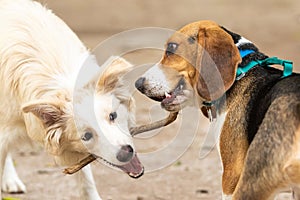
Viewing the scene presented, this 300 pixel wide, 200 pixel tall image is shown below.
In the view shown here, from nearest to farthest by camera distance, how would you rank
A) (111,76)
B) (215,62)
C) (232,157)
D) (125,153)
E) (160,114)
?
(232,157), (215,62), (125,153), (111,76), (160,114)

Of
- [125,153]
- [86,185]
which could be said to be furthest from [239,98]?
[86,185]

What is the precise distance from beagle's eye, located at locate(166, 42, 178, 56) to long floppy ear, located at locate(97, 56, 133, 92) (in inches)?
16.7

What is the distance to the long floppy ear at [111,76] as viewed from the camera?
568cm

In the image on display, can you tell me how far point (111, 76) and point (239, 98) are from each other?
971mm

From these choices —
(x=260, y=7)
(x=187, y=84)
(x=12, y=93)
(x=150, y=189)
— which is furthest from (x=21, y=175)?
(x=260, y=7)

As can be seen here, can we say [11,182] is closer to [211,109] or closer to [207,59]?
[211,109]

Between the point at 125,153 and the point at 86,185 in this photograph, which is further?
the point at 86,185

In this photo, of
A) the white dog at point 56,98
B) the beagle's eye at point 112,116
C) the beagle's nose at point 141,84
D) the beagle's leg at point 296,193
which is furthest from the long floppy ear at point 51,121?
the beagle's leg at point 296,193

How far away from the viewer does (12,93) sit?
20.0 feet

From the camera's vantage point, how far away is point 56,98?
5.71 metres

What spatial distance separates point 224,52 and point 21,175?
10.6ft

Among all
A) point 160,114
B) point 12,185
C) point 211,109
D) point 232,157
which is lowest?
point 12,185

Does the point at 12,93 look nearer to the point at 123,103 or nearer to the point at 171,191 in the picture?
the point at 123,103

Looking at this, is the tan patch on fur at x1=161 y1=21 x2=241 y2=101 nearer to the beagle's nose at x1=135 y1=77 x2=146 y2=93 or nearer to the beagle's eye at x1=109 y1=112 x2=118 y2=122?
the beagle's nose at x1=135 y1=77 x2=146 y2=93
